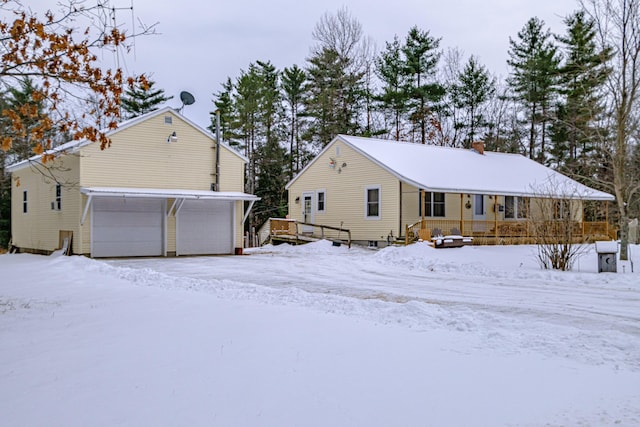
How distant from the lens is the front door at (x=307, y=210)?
27772 millimetres

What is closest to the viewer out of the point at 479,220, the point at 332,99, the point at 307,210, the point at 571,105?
the point at 479,220

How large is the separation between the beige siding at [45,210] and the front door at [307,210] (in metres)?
11.7

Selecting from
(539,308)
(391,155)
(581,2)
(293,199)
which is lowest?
(539,308)

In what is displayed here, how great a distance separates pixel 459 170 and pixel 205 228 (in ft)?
39.0

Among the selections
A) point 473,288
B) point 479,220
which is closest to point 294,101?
point 479,220

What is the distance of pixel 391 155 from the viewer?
25.2m

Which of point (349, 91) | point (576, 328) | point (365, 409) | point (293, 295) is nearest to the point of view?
point (365, 409)

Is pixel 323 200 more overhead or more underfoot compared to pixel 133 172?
more underfoot

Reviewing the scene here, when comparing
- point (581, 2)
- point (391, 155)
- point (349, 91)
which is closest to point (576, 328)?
Result: point (581, 2)

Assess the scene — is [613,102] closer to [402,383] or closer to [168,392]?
[402,383]

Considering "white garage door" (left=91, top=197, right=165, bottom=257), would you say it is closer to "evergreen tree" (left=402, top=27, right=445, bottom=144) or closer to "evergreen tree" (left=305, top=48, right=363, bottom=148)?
"evergreen tree" (left=305, top=48, right=363, bottom=148)

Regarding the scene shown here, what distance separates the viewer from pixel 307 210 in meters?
28.3

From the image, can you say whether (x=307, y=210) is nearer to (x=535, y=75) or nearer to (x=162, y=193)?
(x=162, y=193)

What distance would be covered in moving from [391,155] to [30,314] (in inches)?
759
